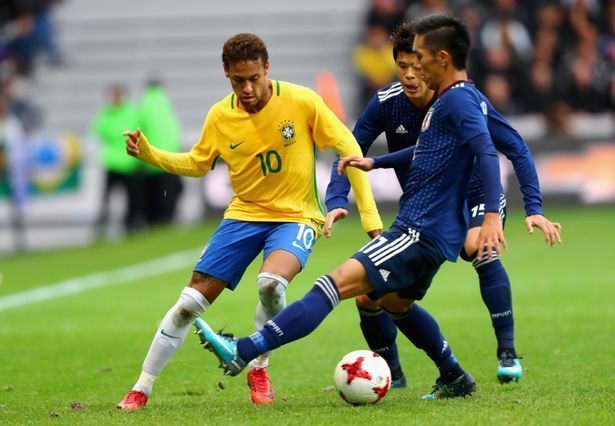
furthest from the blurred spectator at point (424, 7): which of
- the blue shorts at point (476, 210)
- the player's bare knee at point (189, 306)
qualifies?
the player's bare knee at point (189, 306)

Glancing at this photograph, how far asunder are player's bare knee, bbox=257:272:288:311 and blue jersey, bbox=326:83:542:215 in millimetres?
585

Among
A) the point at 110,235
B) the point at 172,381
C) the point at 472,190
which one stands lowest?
the point at 110,235

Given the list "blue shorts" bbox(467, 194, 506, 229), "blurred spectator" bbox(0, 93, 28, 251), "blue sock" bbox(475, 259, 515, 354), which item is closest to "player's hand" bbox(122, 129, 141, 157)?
"blue shorts" bbox(467, 194, 506, 229)

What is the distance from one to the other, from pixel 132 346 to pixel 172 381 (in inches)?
86.6

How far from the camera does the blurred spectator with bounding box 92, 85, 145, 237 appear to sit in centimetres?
2156

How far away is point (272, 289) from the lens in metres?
7.72

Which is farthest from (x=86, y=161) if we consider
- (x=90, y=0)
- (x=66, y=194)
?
(x=90, y=0)

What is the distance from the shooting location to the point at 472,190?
8.17 meters

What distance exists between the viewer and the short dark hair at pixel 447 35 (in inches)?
275

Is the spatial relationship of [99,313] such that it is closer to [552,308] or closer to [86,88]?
[552,308]

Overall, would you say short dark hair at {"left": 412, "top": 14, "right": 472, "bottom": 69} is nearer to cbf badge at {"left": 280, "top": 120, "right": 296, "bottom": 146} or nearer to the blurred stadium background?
cbf badge at {"left": 280, "top": 120, "right": 296, "bottom": 146}

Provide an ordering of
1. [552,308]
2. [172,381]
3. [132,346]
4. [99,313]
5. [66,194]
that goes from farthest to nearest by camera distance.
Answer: [66,194] < [99,313] < [552,308] < [132,346] < [172,381]

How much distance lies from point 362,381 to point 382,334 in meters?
1.09

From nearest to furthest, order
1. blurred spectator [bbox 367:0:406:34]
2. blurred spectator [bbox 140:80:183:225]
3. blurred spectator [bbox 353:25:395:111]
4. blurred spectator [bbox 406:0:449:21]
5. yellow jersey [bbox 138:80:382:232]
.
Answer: yellow jersey [bbox 138:80:382:232], blurred spectator [bbox 140:80:183:225], blurred spectator [bbox 406:0:449:21], blurred spectator [bbox 353:25:395:111], blurred spectator [bbox 367:0:406:34]
